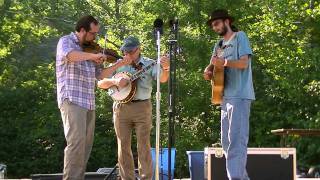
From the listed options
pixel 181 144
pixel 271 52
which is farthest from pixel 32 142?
pixel 271 52

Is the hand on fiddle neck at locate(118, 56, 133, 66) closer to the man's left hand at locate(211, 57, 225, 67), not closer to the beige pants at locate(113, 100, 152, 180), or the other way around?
the beige pants at locate(113, 100, 152, 180)

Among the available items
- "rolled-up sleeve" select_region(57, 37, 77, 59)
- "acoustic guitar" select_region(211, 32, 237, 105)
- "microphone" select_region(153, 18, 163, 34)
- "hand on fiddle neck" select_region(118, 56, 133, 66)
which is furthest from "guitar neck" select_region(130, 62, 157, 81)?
"acoustic guitar" select_region(211, 32, 237, 105)

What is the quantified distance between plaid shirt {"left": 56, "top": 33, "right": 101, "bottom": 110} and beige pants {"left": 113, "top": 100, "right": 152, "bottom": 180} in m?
0.62

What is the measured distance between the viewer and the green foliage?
14008mm

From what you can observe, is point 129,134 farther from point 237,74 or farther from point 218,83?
point 237,74

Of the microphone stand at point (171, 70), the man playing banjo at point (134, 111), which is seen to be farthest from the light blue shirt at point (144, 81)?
the microphone stand at point (171, 70)

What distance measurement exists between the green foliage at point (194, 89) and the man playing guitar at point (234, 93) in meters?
7.94

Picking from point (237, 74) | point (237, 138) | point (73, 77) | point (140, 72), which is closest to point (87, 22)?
point (73, 77)

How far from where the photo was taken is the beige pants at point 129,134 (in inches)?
235

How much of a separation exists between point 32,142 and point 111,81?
990 centimetres

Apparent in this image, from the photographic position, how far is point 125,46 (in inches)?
238

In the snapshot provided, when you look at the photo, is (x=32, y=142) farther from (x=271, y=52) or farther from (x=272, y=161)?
(x=272, y=161)

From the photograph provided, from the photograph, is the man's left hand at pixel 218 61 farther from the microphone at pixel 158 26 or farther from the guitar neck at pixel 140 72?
the guitar neck at pixel 140 72

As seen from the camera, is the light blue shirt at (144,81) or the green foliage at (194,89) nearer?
the light blue shirt at (144,81)
